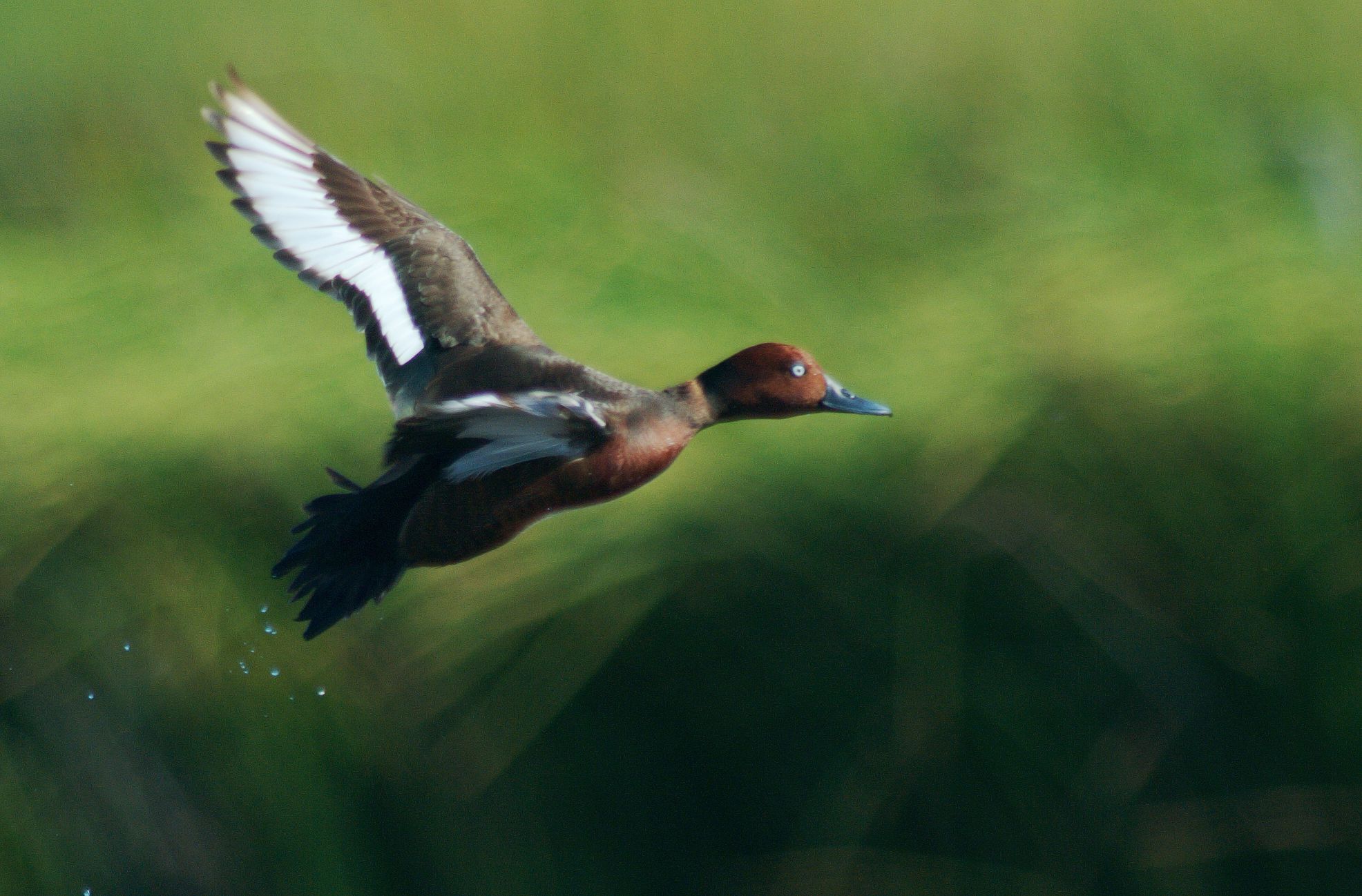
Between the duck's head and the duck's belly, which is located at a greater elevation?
the duck's head

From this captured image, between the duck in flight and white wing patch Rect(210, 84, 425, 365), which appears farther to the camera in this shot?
white wing patch Rect(210, 84, 425, 365)

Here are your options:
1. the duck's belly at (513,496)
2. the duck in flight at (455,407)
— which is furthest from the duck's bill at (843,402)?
the duck's belly at (513,496)

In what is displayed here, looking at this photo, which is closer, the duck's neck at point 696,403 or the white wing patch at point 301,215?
the duck's neck at point 696,403

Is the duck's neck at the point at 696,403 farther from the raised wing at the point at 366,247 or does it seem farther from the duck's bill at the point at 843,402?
the raised wing at the point at 366,247

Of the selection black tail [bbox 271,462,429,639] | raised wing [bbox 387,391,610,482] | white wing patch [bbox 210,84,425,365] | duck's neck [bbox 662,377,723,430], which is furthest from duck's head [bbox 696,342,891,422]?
white wing patch [bbox 210,84,425,365]

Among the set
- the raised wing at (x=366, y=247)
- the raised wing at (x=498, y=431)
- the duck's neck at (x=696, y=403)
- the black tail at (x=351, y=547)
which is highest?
the raised wing at (x=366, y=247)

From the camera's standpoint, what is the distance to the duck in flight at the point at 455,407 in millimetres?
1072

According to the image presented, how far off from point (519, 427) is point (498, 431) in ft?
0.05

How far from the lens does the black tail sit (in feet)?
3.83

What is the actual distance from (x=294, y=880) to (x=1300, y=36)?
6.07 feet

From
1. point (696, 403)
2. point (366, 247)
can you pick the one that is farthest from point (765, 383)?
point (366, 247)

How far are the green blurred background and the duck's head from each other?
0.25 meters

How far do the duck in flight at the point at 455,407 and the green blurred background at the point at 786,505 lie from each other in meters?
0.23

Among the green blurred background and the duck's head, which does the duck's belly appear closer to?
the duck's head
